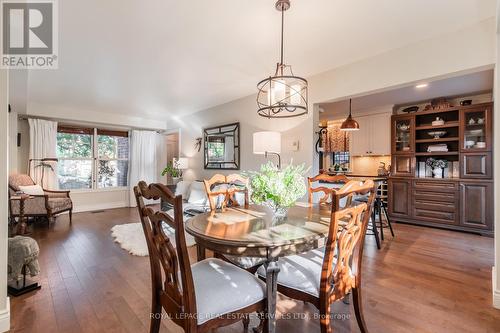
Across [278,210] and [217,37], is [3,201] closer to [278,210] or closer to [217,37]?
[278,210]

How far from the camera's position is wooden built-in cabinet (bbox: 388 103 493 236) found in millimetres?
4055

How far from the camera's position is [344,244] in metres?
1.41

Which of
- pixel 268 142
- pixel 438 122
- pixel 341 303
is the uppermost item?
pixel 438 122

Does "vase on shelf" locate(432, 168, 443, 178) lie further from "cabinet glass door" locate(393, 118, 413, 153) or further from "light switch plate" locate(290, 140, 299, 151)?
"light switch plate" locate(290, 140, 299, 151)

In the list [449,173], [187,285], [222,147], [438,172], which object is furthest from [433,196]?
[187,285]

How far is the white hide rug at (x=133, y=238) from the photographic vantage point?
3.29 m

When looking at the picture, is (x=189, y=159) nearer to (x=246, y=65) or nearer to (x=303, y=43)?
(x=246, y=65)

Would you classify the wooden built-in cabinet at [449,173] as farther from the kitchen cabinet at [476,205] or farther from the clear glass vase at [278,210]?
the clear glass vase at [278,210]

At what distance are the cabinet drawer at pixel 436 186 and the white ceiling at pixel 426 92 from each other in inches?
61.3

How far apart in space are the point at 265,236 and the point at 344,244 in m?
0.44

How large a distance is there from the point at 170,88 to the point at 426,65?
11.6 feet

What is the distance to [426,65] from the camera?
8.63ft

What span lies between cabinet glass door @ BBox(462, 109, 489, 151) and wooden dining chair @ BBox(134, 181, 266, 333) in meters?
4.66

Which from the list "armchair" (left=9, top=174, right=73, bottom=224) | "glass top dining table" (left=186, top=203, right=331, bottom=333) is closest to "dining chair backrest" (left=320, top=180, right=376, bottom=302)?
"glass top dining table" (left=186, top=203, right=331, bottom=333)
